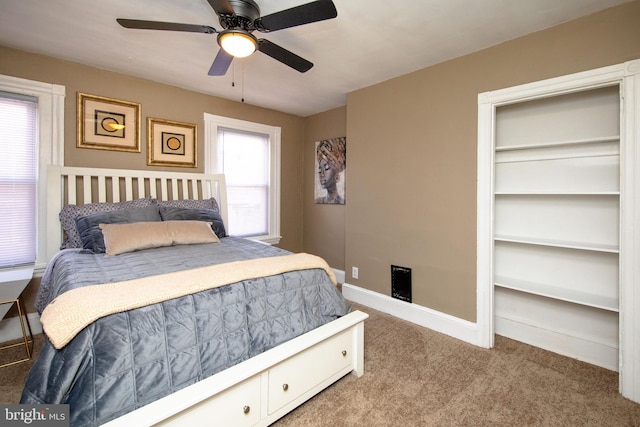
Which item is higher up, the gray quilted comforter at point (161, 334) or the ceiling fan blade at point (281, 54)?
the ceiling fan blade at point (281, 54)

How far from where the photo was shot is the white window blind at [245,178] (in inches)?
149

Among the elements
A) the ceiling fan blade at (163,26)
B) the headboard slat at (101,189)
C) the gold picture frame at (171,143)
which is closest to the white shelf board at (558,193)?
the ceiling fan blade at (163,26)

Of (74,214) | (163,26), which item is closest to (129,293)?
(163,26)

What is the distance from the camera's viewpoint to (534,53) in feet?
7.21

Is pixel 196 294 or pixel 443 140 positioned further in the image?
pixel 443 140

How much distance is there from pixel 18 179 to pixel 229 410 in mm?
2727

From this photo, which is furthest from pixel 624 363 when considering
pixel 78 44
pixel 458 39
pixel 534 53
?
pixel 78 44

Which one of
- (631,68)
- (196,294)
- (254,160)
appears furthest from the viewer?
(254,160)

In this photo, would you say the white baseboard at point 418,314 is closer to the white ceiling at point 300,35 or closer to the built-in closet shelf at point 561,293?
the built-in closet shelf at point 561,293

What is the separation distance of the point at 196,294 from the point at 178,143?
246 cm

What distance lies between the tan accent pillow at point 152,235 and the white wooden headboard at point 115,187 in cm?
63

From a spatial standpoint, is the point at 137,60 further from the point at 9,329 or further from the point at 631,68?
the point at 631,68

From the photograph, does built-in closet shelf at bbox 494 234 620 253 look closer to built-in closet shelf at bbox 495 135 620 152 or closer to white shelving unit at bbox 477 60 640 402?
white shelving unit at bbox 477 60 640 402

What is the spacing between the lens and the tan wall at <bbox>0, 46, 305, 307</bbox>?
101 inches
